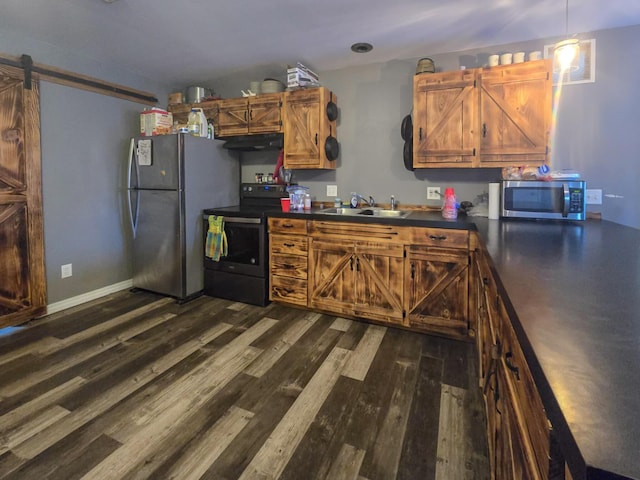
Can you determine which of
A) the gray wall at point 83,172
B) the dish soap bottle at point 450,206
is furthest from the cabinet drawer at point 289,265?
the gray wall at point 83,172

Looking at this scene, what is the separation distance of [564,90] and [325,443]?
3.00m

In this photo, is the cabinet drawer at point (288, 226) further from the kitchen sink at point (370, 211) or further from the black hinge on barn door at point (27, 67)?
the black hinge on barn door at point (27, 67)

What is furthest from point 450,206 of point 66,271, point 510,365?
point 66,271

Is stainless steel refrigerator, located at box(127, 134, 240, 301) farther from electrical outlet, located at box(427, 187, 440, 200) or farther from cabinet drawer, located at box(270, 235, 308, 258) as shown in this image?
electrical outlet, located at box(427, 187, 440, 200)

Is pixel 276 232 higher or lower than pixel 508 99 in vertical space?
lower

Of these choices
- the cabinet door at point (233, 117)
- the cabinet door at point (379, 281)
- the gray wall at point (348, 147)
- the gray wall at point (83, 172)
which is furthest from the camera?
the cabinet door at point (233, 117)

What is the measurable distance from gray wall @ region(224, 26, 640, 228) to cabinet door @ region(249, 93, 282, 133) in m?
0.42

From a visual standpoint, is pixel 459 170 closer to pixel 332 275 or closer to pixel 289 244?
pixel 332 275

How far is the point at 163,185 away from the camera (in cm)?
326

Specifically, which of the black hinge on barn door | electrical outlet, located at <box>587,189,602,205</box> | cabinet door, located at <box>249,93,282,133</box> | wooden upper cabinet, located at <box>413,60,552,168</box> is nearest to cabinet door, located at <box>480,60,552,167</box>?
wooden upper cabinet, located at <box>413,60,552,168</box>

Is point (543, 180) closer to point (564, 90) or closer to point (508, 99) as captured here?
point (508, 99)

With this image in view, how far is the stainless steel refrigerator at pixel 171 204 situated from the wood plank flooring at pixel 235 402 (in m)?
0.64

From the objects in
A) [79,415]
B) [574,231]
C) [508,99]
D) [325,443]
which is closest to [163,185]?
[79,415]

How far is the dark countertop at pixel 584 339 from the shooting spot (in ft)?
1.28
